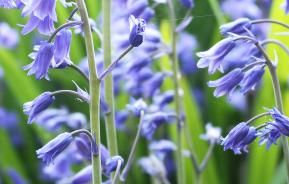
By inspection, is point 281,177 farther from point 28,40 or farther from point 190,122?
point 28,40

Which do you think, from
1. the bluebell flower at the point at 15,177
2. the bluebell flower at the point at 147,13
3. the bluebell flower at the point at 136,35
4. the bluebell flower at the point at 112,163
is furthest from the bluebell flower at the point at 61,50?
the bluebell flower at the point at 15,177

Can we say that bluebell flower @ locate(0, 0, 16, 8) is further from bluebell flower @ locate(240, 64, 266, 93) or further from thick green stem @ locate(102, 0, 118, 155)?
bluebell flower @ locate(240, 64, 266, 93)

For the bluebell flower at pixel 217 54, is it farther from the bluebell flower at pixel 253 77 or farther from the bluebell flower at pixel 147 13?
the bluebell flower at pixel 147 13

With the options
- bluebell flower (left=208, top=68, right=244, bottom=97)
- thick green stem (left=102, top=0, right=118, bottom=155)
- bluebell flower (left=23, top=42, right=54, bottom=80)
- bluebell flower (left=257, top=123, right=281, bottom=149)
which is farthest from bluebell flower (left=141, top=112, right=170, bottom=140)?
bluebell flower (left=23, top=42, right=54, bottom=80)

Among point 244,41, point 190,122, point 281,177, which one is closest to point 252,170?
point 281,177

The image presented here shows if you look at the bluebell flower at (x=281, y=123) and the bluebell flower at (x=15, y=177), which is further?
the bluebell flower at (x=15, y=177)
